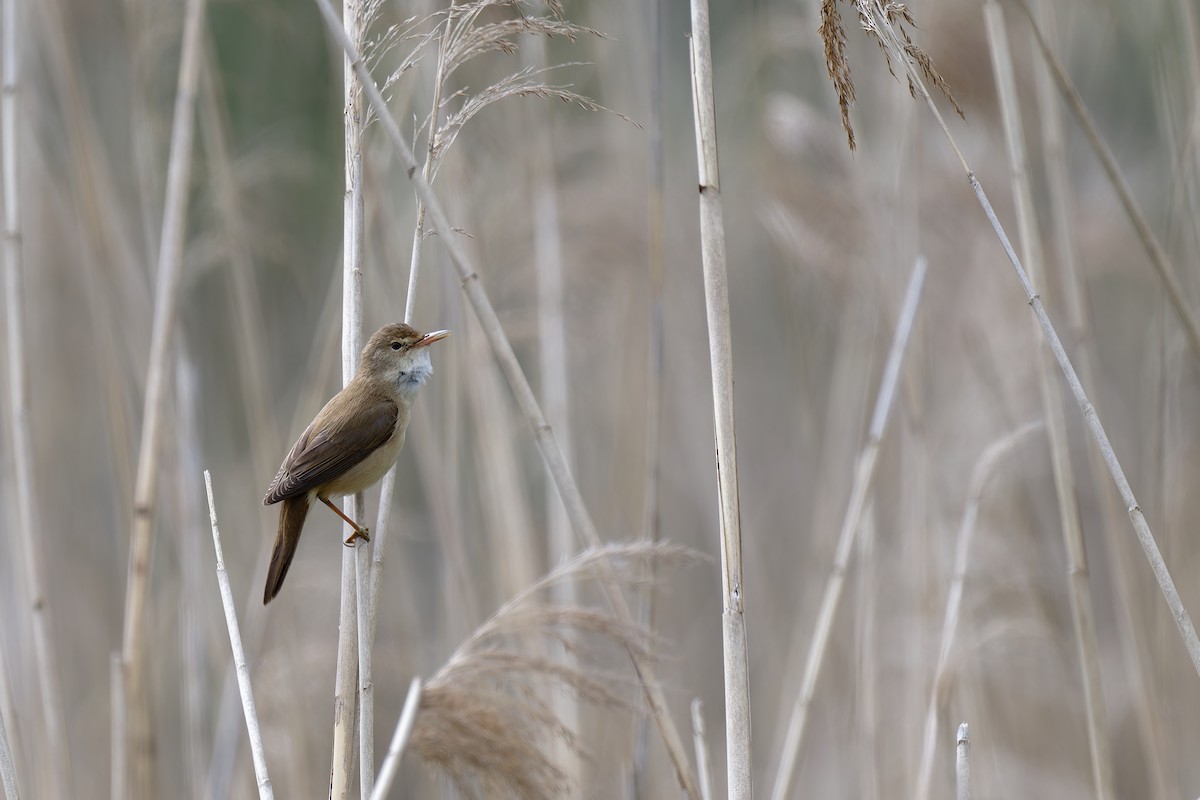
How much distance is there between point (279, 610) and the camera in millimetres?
3369

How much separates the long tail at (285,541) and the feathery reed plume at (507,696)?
0.54 metres

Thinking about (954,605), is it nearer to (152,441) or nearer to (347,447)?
(347,447)

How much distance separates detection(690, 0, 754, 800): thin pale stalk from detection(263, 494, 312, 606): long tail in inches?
37.5

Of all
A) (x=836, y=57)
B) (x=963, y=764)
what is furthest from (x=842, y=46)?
(x=963, y=764)

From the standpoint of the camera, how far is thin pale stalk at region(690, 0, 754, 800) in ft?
5.34

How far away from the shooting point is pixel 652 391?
8.44 feet

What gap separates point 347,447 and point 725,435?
0.91 meters

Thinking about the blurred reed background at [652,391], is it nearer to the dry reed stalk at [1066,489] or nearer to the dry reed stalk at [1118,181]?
the dry reed stalk at [1066,489]

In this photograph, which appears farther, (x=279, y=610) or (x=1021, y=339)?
(x=1021, y=339)

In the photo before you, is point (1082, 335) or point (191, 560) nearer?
point (1082, 335)

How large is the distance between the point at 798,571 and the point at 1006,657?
2.71 ft

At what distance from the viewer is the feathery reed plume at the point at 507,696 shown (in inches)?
67.1

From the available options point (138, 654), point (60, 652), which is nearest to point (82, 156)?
point (138, 654)

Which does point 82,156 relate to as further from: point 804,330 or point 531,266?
point 804,330
